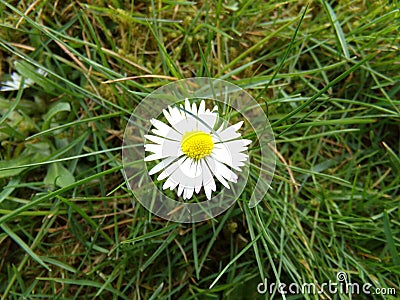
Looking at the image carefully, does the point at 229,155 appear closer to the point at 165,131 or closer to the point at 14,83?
the point at 165,131

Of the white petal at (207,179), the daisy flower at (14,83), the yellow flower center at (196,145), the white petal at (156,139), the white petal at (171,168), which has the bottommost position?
the white petal at (207,179)

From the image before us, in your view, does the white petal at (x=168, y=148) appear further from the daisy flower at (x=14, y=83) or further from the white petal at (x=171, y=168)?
the daisy flower at (x=14, y=83)

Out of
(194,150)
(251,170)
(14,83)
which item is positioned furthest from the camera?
(14,83)

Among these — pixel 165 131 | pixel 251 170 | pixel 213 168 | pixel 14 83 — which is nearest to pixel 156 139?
pixel 165 131

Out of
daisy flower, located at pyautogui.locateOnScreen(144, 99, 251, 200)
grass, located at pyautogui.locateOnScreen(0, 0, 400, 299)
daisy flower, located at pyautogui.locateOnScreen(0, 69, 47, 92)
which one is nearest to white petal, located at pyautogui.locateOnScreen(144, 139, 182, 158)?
daisy flower, located at pyautogui.locateOnScreen(144, 99, 251, 200)

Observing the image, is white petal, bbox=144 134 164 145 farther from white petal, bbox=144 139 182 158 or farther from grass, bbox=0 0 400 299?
grass, bbox=0 0 400 299

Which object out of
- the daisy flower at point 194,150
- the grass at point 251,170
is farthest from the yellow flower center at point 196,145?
the grass at point 251,170

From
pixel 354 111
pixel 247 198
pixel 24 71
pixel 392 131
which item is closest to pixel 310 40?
pixel 354 111

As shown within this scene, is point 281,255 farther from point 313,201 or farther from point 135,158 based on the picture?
point 135,158
